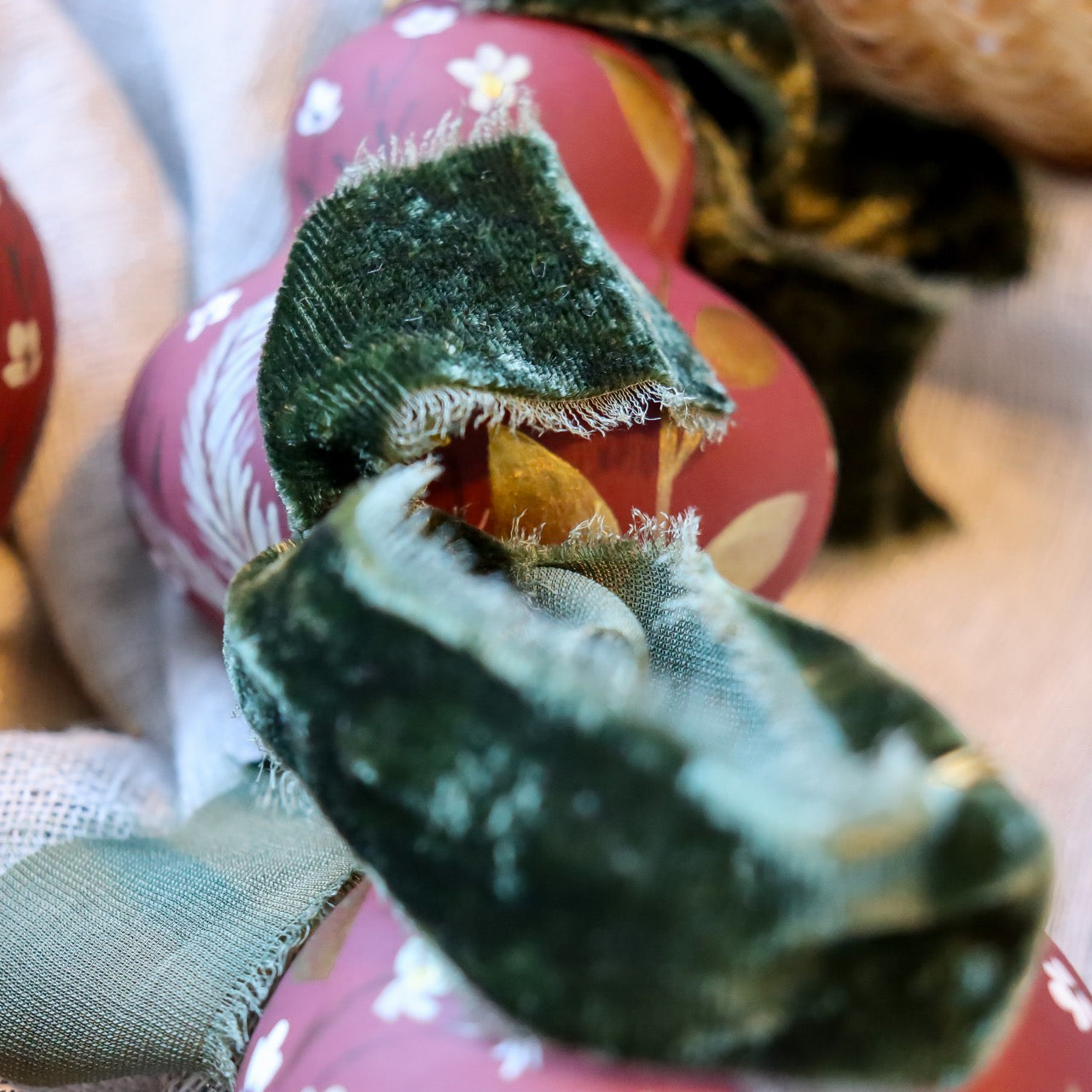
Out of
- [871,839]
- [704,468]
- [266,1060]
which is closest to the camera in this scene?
[871,839]

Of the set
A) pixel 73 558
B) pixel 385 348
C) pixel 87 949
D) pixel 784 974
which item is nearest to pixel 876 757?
pixel 784 974

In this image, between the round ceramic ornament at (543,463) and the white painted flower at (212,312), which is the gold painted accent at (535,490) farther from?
the white painted flower at (212,312)

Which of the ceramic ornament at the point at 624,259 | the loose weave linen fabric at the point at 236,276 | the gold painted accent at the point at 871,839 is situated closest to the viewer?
the gold painted accent at the point at 871,839

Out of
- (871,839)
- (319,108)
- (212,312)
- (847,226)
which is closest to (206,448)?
(212,312)

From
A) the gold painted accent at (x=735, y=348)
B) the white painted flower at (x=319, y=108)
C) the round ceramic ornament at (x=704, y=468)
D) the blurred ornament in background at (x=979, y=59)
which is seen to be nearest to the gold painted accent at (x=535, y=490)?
the round ceramic ornament at (x=704, y=468)

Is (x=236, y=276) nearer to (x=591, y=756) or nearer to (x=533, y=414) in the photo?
(x=533, y=414)
